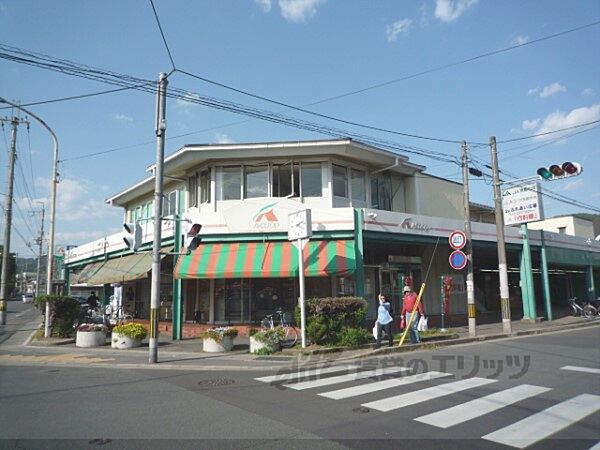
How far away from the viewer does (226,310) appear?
18766 millimetres

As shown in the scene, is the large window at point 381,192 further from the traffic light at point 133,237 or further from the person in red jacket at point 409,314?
the traffic light at point 133,237

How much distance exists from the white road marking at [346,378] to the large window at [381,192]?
11.5m

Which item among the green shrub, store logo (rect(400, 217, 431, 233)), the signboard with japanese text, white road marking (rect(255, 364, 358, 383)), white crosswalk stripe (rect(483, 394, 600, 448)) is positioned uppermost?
the signboard with japanese text

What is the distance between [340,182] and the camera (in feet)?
65.1

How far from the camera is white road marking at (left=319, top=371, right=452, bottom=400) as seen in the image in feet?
26.3

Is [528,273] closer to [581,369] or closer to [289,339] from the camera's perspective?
[581,369]

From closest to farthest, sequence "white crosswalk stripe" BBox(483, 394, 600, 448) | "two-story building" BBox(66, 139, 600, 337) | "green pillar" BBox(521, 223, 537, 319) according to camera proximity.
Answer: "white crosswalk stripe" BBox(483, 394, 600, 448), "two-story building" BBox(66, 139, 600, 337), "green pillar" BBox(521, 223, 537, 319)

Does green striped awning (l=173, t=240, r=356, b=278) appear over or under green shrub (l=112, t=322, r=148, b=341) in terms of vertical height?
over

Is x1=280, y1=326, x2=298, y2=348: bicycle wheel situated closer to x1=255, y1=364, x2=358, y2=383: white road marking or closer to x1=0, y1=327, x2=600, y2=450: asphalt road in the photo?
x1=255, y1=364, x2=358, y2=383: white road marking

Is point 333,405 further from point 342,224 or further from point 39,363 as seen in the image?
point 342,224

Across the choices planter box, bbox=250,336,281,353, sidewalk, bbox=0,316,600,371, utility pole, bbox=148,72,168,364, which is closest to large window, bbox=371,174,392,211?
sidewalk, bbox=0,316,600,371

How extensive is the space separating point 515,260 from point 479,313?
5.33 meters

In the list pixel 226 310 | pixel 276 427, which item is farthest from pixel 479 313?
pixel 276 427

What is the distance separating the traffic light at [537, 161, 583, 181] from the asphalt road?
7.81 metres
